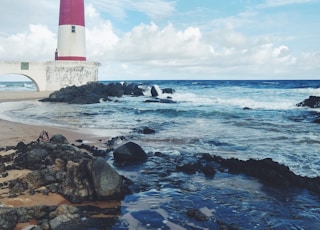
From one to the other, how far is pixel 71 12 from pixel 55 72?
22.6 feet

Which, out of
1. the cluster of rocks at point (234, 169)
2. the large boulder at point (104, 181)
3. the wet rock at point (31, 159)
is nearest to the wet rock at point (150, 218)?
the large boulder at point (104, 181)

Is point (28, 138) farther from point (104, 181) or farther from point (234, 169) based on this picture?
point (234, 169)

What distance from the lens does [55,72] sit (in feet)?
116

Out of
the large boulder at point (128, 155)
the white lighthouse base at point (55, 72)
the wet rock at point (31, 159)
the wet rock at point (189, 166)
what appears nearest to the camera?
the wet rock at point (31, 159)

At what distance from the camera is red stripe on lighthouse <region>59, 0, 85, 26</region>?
3152cm

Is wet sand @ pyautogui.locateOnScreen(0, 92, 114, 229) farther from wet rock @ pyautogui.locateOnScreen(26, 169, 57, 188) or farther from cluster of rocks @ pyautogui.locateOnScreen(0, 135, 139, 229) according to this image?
wet rock @ pyautogui.locateOnScreen(26, 169, 57, 188)

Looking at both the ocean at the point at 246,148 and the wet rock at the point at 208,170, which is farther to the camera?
the wet rock at the point at 208,170

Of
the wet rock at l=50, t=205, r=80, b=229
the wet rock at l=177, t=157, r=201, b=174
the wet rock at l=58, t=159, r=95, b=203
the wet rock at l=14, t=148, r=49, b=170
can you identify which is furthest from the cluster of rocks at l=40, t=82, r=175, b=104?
the wet rock at l=50, t=205, r=80, b=229

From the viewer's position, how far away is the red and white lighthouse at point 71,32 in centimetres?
3181

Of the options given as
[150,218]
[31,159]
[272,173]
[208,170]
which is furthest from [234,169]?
[31,159]

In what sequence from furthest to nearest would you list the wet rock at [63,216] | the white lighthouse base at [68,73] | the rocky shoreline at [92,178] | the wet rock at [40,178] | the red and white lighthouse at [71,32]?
the white lighthouse base at [68,73] < the red and white lighthouse at [71,32] < the wet rock at [40,178] < the rocky shoreline at [92,178] < the wet rock at [63,216]

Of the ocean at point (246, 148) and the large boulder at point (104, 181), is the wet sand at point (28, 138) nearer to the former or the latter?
the large boulder at point (104, 181)

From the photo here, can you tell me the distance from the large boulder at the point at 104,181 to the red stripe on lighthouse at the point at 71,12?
28.3 m

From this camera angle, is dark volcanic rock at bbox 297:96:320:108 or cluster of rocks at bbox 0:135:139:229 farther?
dark volcanic rock at bbox 297:96:320:108
